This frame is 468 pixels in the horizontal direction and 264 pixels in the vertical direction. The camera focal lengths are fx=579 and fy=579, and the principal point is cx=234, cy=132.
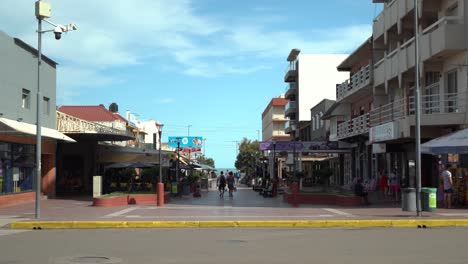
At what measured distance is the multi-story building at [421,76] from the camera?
82.9 ft

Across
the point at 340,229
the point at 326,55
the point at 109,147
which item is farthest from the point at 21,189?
the point at 326,55

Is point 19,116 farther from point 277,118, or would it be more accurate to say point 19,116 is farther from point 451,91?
point 277,118

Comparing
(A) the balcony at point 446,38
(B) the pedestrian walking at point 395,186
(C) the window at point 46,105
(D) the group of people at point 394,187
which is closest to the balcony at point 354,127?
(D) the group of people at point 394,187

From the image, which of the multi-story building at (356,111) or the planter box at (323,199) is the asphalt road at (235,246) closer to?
the planter box at (323,199)

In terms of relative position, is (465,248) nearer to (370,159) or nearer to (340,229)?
(340,229)

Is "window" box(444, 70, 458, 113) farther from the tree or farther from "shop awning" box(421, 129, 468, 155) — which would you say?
the tree

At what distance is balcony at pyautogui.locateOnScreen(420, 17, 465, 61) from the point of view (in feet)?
81.7

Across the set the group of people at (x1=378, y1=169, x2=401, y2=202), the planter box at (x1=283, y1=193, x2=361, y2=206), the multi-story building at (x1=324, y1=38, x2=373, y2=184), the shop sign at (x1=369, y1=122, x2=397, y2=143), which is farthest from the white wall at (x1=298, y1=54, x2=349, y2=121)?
the planter box at (x1=283, y1=193, x2=361, y2=206)

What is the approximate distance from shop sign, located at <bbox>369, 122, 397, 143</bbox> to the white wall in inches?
1897

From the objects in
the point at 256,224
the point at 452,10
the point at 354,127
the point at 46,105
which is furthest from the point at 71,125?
the point at 452,10

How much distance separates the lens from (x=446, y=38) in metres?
25.0

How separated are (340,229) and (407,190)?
517 centimetres

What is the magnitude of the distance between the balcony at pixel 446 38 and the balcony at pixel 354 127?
1101 centimetres

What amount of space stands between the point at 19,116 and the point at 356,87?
75.3 feet
